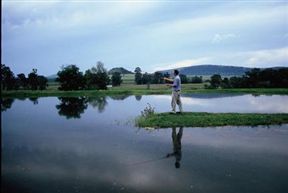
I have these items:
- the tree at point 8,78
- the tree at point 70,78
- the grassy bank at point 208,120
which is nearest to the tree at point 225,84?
the tree at point 70,78

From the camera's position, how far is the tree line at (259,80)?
66.4m

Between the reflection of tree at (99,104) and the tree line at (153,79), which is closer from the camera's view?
the reflection of tree at (99,104)

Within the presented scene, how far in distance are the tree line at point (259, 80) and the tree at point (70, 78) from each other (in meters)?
25.3

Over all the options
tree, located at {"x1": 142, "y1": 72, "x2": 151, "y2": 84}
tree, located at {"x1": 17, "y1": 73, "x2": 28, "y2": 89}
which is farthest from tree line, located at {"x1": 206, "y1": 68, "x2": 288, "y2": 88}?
tree, located at {"x1": 17, "y1": 73, "x2": 28, "y2": 89}

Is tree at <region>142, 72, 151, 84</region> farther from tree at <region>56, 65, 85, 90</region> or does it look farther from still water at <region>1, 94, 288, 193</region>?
still water at <region>1, 94, 288, 193</region>

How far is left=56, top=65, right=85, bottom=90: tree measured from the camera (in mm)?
62500

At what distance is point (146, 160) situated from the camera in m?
10.0

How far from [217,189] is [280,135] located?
755 cm

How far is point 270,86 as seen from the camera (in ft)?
222

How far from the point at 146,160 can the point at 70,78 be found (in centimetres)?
5462

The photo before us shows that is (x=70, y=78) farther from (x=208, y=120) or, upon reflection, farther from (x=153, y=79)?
(x=208, y=120)

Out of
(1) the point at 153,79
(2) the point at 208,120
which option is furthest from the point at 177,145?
(1) the point at 153,79

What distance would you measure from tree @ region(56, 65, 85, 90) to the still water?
1878 inches

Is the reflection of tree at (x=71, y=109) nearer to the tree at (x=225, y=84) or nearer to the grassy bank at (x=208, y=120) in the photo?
the grassy bank at (x=208, y=120)
